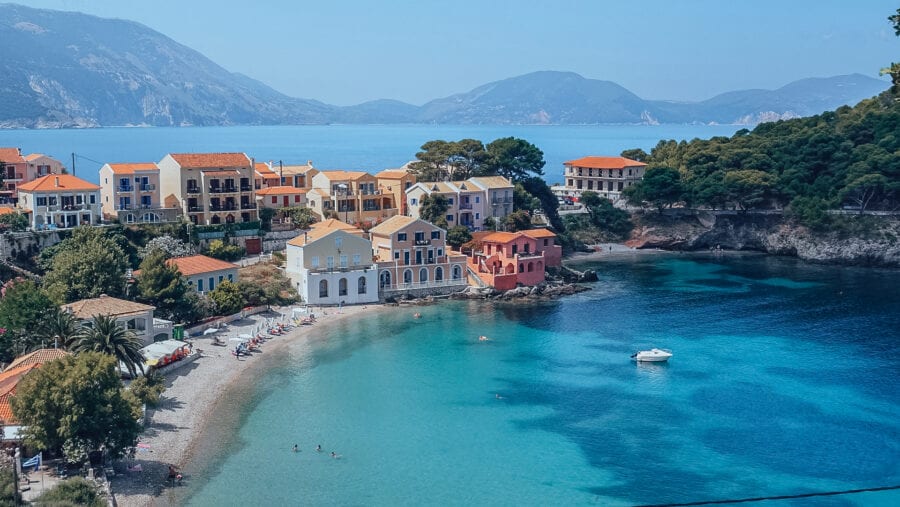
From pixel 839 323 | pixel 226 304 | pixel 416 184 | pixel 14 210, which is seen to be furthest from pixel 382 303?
pixel 839 323

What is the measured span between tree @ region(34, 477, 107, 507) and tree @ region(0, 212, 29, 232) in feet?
98.2

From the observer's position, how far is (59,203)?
55.9 meters

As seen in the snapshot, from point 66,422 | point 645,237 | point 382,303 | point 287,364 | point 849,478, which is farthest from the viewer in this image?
point 645,237

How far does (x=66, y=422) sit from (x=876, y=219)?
68.5 metres

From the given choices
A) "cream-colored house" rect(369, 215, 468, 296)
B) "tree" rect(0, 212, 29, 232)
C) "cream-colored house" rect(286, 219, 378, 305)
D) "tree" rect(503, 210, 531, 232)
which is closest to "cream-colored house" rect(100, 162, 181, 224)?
"tree" rect(0, 212, 29, 232)

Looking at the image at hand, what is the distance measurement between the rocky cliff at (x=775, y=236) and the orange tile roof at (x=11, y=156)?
51168mm

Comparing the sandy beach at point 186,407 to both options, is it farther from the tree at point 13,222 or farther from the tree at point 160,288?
the tree at point 13,222

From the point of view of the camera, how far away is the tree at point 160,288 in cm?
4431

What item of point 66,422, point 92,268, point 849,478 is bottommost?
point 849,478

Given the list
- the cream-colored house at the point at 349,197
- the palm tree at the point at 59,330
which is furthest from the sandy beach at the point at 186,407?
the cream-colored house at the point at 349,197

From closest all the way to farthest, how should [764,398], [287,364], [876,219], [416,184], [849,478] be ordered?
[849,478]
[764,398]
[287,364]
[416,184]
[876,219]

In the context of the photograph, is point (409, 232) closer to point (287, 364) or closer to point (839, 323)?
point (287, 364)

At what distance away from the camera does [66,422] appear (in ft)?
91.2

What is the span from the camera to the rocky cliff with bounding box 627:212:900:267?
7325cm
